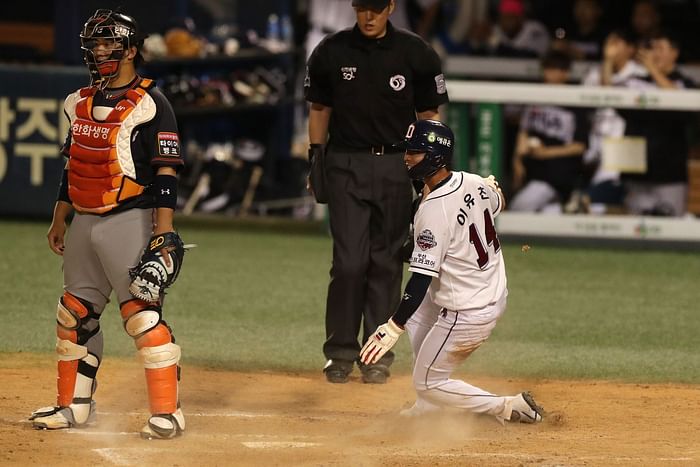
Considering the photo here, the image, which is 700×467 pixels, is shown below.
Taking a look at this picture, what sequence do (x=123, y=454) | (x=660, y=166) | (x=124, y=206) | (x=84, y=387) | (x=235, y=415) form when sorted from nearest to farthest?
(x=123, y=454) → (x=124, y=206) → (x=84, y=387) → (x=235, y=415) → (x=660, y=166)

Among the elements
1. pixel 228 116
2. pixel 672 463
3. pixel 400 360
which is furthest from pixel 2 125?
pixel 672 463

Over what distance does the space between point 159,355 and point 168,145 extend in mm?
882

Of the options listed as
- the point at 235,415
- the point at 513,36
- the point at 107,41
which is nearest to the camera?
the point at 107,41

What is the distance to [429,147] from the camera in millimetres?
5930

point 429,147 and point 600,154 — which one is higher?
point 429,147

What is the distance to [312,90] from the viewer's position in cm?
754

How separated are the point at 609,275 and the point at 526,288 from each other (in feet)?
3.02

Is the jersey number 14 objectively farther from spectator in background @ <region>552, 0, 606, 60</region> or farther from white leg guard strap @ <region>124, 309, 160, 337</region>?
spectator in background @ <region>552, 0, 606, 60</region>

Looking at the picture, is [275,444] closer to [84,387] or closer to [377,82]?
[84,387]

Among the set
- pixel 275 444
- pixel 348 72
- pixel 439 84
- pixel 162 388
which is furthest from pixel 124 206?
pixel 439 84

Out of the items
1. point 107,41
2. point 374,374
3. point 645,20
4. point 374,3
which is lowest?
point 374,374

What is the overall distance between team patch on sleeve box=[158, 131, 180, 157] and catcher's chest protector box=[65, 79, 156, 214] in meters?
0.09

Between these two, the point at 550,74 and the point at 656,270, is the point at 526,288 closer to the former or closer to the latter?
the point at 656,270

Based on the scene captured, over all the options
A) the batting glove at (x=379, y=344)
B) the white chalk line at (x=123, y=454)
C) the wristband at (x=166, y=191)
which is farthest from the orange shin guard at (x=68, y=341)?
the batting glove at (x=379, y=344)
